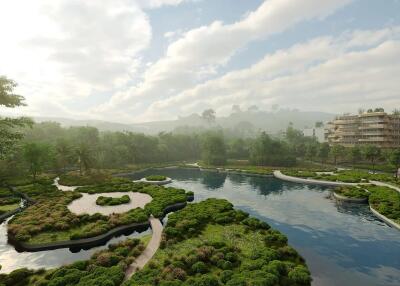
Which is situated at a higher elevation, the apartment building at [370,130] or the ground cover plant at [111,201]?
the apartment building at [370,130]

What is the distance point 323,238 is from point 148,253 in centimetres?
2273

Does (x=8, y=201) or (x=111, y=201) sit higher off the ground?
(x=111, y=201)

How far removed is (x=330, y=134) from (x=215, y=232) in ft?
426

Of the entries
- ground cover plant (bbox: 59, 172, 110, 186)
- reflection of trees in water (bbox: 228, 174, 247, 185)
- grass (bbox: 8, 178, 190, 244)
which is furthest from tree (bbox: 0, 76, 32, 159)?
reflection of trees in water (bbox: 228, 174, 247, 185)

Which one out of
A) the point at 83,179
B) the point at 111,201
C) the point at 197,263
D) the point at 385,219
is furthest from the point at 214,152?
the point at 197,263

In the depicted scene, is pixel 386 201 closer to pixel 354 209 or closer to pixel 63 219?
pixel 354 209

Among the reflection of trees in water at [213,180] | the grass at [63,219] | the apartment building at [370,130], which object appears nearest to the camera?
the grass at [63,219]

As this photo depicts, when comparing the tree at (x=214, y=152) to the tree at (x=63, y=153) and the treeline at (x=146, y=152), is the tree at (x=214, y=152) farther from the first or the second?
the tree at (x=63, y=153)

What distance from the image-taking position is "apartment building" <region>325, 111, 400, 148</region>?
11788cm

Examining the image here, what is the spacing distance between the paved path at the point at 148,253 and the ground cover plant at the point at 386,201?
33996mm

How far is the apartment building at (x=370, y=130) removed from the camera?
118 metres

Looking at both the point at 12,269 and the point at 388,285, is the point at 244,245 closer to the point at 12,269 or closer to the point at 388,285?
the point at 388,285

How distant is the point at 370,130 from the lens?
121875mm

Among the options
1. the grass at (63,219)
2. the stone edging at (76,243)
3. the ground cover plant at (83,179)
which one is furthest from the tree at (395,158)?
the ground cover plant at (83,179)
